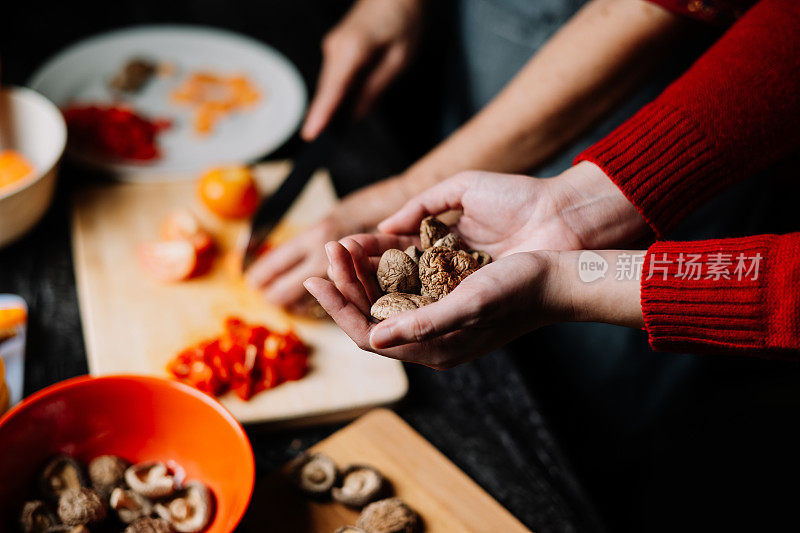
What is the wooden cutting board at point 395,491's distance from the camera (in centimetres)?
122

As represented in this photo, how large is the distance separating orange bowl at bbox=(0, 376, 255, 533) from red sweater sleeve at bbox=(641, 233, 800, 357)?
0.68 meters

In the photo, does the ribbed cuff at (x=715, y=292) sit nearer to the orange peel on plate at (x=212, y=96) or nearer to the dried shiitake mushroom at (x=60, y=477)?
the dried shiitake mushroom at (x=60, y=477)

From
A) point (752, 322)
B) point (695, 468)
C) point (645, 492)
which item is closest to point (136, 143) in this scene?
point (752, 322)

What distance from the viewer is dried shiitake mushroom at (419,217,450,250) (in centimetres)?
117

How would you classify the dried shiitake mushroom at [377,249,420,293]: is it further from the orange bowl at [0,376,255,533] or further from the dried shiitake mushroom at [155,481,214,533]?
the dried shiitake mushroom at [155,481,214,533]

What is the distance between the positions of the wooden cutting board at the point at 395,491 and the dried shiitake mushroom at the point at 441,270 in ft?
1.27

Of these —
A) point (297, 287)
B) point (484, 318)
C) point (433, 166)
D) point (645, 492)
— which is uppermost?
point (484, 318)

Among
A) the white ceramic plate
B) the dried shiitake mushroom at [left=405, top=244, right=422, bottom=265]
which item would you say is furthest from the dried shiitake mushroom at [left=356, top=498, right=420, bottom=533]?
the white ceramic plate

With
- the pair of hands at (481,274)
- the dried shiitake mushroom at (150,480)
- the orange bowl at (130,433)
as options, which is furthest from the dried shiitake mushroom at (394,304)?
the dried shiitake mushroom at (150,480)

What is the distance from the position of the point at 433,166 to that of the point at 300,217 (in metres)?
0.47

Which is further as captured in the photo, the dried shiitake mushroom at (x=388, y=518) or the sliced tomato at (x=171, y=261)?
the sliced tomato at (x=171, y=261)

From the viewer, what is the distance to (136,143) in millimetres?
1942

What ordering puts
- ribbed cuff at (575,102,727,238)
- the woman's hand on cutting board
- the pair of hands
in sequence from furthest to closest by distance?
1. the woman's hand on cutting board
2. ribbed cuff at (575,102,727,238)
3. the pair of hands

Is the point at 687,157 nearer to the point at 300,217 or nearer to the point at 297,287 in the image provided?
the point at 297,287
